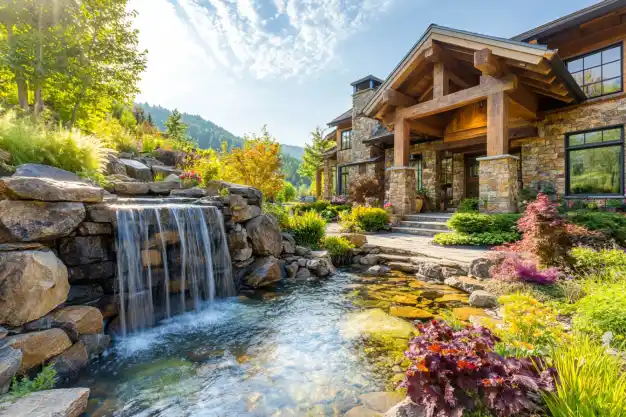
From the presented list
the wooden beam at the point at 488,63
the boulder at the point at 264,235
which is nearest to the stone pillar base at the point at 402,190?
the wooden beam at the point at 488,63

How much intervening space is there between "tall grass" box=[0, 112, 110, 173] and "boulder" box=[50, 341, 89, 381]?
3.28 metres

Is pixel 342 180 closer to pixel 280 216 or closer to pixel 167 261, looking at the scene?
pixel 280 216

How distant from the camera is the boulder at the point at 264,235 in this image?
254 inches

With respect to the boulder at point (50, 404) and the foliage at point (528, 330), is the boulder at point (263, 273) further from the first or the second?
the foliage at point (528, 330)

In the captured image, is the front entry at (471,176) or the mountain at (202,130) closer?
the front entry at (471,176)

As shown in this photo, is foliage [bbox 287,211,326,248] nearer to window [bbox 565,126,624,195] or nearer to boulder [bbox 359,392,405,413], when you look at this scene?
boulder [bbox 359,392,405,413]

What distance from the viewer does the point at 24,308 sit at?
288 cm

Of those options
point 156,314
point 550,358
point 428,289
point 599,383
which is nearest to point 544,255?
point 428,289

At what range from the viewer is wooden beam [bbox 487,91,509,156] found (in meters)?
8.41

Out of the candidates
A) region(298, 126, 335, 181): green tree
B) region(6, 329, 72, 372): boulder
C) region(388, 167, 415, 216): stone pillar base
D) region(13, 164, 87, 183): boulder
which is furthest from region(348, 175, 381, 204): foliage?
region(298, 126, 335, 181): green tree

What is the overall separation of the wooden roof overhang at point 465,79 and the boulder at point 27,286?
10.3 m

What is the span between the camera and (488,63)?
8156mm

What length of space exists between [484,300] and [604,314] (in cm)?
163

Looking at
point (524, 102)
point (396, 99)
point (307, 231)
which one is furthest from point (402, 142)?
point (307, 231)
